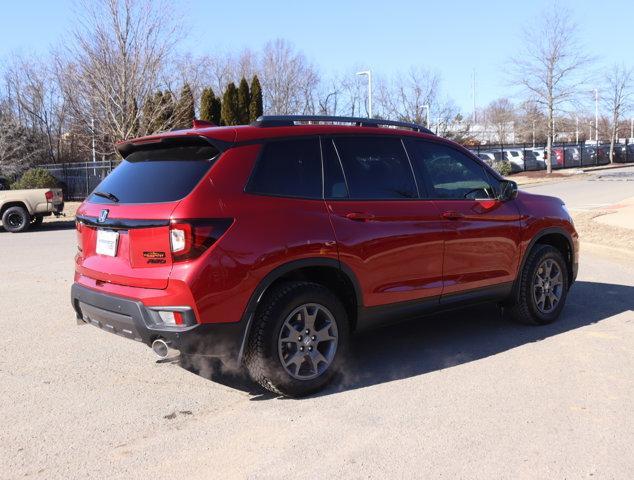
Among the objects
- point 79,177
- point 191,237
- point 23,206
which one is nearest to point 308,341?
point 191,237

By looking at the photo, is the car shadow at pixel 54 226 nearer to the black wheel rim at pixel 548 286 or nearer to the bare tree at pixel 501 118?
the black wheel rim at pixel 548 286

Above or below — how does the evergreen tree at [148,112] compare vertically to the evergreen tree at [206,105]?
below

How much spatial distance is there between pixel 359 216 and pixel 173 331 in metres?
1.54

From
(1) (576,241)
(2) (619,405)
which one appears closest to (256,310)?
(2) (619,405)

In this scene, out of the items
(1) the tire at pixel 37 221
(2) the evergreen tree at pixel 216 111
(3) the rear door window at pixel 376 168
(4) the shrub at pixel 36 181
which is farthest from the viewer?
(2) the evergreen tree at pixel 216 111

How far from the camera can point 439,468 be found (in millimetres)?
3311

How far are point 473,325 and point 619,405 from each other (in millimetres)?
2084

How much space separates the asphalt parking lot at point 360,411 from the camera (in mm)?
3379

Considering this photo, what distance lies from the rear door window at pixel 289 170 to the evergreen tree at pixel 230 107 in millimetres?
27947

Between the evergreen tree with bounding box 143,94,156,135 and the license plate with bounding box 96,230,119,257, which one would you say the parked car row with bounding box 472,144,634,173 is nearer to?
the evergreen tree with bounding box 143,94,156,135

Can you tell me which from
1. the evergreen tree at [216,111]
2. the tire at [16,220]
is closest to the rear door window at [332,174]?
the tire at [16,220]

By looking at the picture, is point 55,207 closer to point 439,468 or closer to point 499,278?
point 499,278

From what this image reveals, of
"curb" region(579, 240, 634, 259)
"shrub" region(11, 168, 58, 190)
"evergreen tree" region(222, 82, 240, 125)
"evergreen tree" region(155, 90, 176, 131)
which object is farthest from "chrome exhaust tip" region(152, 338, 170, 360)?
"evergreen tree" region(222, 82, 240, 125)

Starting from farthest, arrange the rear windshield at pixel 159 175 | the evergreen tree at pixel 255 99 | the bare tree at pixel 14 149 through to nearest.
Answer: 1. the evergreen tree at pixel 255 99
2. the bare tree at pixel 14 149
3. the rear windshield at pixel 159 175
